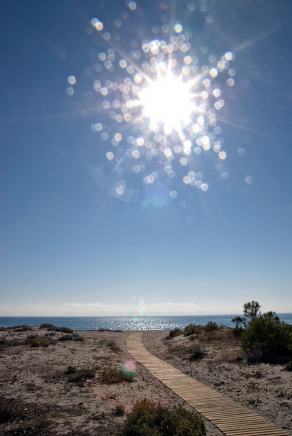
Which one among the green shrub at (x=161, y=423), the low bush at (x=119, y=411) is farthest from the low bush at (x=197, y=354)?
the green shrub at (x=161, y=423)

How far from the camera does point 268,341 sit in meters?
22.0

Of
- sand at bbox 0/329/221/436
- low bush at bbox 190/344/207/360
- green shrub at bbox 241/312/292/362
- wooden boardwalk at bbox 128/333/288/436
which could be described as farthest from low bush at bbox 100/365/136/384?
green shrub at bbox 241/312/292/362

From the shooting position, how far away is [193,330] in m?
37.4

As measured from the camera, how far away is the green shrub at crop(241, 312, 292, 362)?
2119cm

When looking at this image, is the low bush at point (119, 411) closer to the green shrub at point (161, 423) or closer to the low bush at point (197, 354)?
the green shrub at point (161, 423)

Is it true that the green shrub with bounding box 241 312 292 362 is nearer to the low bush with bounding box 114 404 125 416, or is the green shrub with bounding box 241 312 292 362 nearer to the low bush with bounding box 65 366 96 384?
the low bush with bounding box 65 366 96 384

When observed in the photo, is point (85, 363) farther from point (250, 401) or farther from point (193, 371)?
point (250, 401)

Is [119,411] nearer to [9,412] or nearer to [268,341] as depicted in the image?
[9,412]

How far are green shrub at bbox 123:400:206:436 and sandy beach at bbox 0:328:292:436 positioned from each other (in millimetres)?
453

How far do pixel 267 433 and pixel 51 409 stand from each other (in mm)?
6818

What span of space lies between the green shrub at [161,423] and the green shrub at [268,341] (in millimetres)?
11938

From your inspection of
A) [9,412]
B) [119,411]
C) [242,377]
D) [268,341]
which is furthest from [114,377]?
[268,341]

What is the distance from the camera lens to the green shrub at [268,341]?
21.2 metres

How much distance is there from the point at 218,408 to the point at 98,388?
536 cm
